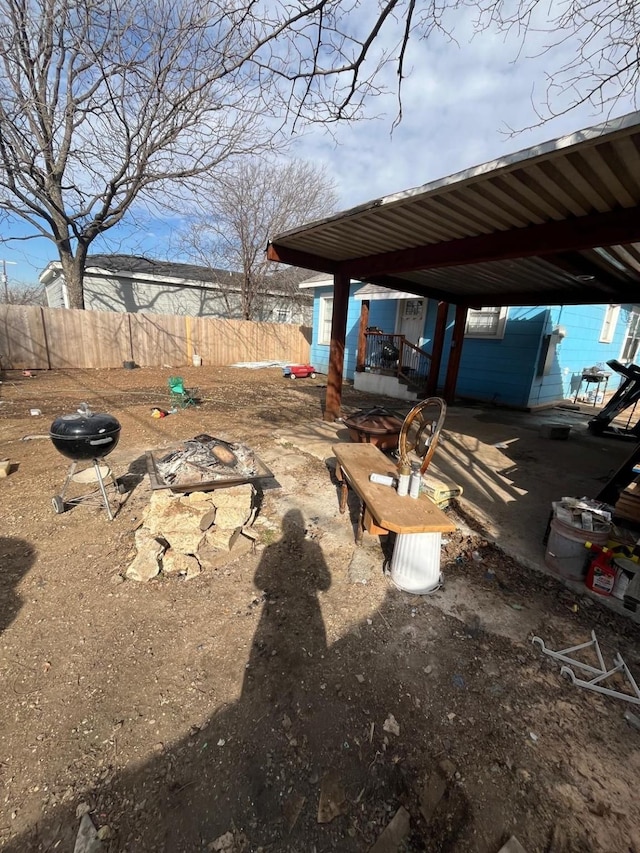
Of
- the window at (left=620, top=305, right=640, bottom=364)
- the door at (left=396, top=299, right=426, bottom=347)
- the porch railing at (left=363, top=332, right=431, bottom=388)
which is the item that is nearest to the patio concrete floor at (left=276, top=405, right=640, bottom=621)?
the porch railing at (left=363, top=332, right=431, bottom=388)

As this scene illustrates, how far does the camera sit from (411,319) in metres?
11.3

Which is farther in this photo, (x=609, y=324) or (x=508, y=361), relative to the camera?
(x=609, y=324)

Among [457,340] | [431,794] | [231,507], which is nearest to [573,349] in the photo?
[457,340]

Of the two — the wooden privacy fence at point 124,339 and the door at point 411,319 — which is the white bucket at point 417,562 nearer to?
the door at point 411,319

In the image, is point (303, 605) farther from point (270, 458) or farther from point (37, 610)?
point (270, 458)

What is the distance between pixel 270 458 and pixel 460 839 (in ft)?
13.5

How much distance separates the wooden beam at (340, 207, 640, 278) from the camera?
333 centimetres

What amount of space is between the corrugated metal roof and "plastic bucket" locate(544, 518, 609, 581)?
2.68 m

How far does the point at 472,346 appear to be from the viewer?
→ 1016 cm

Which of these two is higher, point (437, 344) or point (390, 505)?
point (437, 344)

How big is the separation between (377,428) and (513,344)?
679 cm

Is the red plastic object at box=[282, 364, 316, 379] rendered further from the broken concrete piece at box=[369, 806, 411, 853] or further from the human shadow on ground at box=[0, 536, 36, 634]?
the broken concrete piece at box=[369, 806, 411, 853]

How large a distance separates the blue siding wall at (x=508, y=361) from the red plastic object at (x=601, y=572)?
7.53m

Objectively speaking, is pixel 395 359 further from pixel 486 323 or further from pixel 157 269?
pixel 157 269
